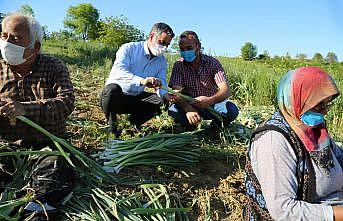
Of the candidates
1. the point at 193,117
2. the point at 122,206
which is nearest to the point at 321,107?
the point at 122,206

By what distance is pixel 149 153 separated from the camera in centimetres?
280

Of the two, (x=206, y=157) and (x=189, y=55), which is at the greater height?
(x=189, y=55)

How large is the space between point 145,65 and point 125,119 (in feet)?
1.88

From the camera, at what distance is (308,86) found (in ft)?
5.39

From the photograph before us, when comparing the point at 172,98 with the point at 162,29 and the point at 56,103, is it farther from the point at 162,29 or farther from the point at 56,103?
the point at 56,103

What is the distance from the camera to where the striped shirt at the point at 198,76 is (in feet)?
12.3

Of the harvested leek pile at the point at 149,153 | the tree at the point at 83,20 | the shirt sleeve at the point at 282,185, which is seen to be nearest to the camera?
the shirt sleeve at the point at 282,185

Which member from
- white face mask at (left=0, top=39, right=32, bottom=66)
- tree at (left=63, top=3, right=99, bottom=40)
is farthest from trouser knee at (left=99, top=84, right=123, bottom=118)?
tree at (left=63, top=3, right=99, bottom=40)

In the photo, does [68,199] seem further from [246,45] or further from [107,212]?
[246,45]

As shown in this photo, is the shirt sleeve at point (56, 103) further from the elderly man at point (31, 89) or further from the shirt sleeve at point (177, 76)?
the shirt sleeve at point (177, 76)

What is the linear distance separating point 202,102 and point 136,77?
577 millimetres

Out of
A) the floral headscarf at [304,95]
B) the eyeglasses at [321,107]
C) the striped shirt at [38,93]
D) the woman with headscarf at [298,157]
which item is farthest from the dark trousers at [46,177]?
the eyeglasses at [321,107]

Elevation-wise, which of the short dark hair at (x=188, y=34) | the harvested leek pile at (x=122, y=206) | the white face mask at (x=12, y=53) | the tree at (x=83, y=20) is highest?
the tree at (x=83, y=20)

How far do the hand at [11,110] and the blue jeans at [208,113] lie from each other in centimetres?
161
